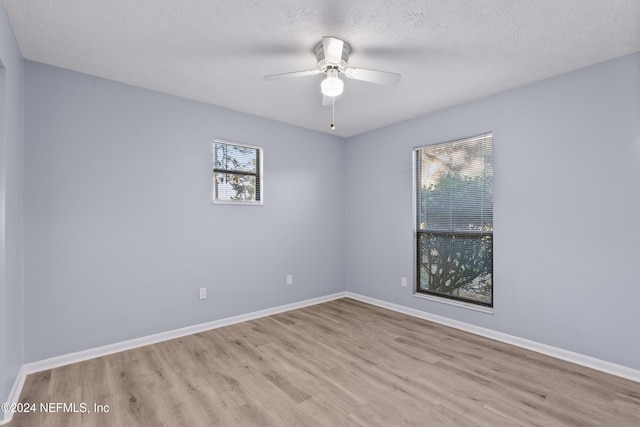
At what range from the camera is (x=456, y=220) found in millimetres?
3668

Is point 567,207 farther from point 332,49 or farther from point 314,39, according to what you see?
point 314,39

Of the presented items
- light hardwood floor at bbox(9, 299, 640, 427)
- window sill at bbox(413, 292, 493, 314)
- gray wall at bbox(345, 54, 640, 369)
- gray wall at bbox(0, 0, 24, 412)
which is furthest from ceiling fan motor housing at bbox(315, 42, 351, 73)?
window sill at bbox(413, 292, 493, 314)

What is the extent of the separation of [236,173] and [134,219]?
1.23 m

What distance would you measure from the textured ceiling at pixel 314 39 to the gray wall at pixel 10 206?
0.27m

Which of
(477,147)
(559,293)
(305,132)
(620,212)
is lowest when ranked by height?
(559,293)

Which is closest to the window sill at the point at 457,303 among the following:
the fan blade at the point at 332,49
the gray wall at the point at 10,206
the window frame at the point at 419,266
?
the window frame at the point at 419,266

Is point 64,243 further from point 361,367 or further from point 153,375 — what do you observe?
point 361,367

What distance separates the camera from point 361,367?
2.64 metres

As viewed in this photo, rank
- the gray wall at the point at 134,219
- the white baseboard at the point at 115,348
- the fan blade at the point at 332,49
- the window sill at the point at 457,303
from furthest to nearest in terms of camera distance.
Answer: the window sill at the point at 457,303
the gray wall at the point at 134,219
the white baseboard at the point at 115,348
the fan blade at the point at 332,49

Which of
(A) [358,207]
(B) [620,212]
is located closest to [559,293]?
(B) [620,212]

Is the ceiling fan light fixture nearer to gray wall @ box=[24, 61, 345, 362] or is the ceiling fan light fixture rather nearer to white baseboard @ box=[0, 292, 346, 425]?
gray wall @ box=[24, 61, 345, 362]

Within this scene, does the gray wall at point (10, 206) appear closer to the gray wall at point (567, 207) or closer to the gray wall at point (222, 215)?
the gray wall at point (222, 215)

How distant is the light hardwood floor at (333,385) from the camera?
6.50 feet

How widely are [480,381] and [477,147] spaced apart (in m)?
2.35
